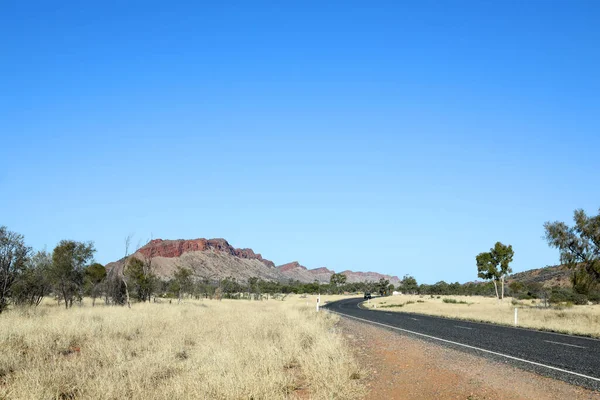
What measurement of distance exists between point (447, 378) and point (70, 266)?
3621cm

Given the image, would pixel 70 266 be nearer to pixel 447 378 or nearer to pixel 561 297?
pixel 447 378

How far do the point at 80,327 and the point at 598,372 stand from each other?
17.2 metres

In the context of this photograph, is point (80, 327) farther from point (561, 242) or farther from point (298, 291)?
point (298, 291)

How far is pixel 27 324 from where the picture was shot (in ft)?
58.0

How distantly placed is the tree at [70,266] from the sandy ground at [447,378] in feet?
104

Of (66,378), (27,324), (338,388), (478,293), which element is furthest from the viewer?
(478,293)

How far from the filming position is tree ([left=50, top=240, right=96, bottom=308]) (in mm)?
37969

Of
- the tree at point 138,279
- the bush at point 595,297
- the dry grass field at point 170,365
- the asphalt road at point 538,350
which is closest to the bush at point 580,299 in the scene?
the bush at point 595,297


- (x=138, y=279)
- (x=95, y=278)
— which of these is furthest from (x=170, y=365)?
(x=95, y=278)

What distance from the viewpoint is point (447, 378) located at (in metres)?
9.81

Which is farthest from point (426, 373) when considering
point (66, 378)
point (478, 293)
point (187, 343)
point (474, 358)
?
point (478, 293)

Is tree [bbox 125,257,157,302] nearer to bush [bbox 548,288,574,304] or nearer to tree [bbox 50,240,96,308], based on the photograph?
tree [bbox 50,240,96,308]

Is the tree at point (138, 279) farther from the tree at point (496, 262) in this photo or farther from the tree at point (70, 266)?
the tree at point (496, 262)

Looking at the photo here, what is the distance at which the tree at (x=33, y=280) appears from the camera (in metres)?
30.9
